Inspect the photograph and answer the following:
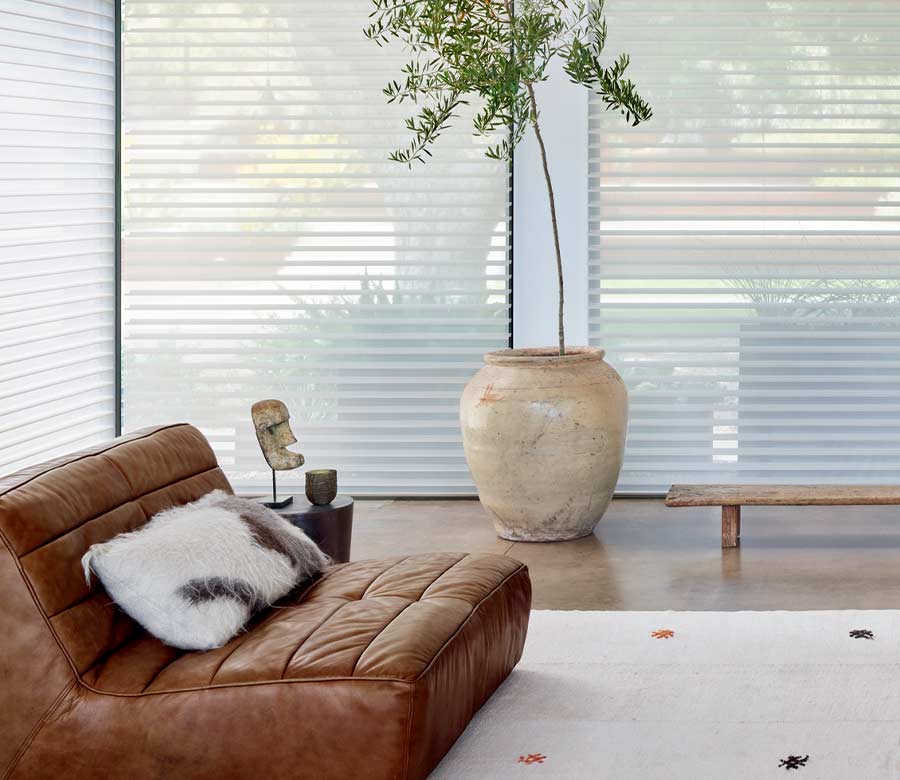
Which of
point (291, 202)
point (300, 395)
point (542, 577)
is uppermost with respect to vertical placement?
point (291, 202)

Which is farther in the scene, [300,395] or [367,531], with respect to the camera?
[300,395]

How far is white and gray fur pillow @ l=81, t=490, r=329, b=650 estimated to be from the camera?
2602 mm

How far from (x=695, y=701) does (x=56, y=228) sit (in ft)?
12.5

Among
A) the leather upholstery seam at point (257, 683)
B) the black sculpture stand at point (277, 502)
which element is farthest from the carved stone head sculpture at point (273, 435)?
the leather upholstery seam at point (257, 683)

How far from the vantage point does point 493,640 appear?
2996mm

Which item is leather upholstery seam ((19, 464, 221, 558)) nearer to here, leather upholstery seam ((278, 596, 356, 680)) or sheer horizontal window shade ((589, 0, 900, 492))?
leather upholstery seam ((278, 596, 356, 680))

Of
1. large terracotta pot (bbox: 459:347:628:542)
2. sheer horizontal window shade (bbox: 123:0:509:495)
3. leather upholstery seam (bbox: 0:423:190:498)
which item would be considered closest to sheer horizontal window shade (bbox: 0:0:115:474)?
sheer horizontal window shade (bbox: 123:0:509:495)

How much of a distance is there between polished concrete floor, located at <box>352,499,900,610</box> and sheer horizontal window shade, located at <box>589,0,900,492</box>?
0.42 metres

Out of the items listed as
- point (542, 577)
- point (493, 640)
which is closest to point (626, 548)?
point (542, 577)

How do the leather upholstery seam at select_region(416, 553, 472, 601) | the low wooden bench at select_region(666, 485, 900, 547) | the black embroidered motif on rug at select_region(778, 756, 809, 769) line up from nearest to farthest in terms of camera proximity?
the black embroidered motif on rug at select_region(778, 756, 809, 769) → the leather upholstery seam at select_region(416, 553, 472, 601) → the low wooden bench at select_region(666, 485, 900, 547)

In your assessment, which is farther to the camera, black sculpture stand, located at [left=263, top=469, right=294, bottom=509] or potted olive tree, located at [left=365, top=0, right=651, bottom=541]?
potted olive tree, located at [left=365, top=0, right=651, bottom=541]

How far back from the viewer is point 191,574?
2.64m

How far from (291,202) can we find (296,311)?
0.54 m

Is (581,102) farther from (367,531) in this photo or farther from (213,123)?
(367,531)
